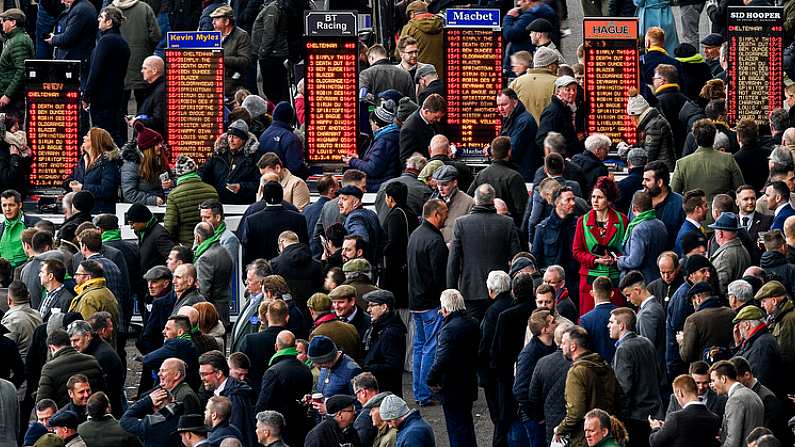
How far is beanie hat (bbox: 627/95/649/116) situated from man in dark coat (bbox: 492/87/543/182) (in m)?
1.03

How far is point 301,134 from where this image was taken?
25.1 m

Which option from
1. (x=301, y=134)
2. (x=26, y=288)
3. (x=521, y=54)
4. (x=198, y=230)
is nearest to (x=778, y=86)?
(x=521, y=54)

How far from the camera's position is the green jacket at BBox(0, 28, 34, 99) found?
2692 cm

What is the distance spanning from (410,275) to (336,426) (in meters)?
3.99

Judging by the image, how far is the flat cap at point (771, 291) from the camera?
59.1ft

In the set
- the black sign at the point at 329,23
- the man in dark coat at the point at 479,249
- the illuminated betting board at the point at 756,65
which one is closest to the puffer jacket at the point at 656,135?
the illuminated betting board at the point at 756,65

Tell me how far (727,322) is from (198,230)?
552 centimetres

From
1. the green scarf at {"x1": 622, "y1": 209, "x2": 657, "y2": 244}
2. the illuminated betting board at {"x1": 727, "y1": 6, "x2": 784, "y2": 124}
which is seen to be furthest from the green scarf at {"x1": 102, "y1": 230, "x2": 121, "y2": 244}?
the illuminated betting board at {"x1": 727, "y1": 6, "x2": 784, "y2": 124}

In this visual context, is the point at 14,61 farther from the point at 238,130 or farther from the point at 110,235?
the point at 110,235

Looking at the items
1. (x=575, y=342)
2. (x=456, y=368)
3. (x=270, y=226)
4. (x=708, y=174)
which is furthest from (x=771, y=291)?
(x=270, y=226)

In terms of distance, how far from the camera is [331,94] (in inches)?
930

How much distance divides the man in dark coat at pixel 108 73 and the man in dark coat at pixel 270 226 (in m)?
5.08

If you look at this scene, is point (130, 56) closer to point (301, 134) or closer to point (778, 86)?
point (301, 134)

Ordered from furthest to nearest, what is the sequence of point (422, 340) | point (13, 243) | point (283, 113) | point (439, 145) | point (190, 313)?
1. point (283, 113)
2. point (13, 243)
3. point (439, 145)
4. point (422, 340)
5. point (190, 313)
